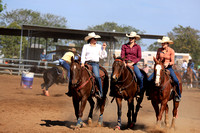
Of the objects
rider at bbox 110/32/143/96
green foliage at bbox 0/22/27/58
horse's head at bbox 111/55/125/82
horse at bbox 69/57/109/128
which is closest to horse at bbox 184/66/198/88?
rider at bbox 110/32/143/96

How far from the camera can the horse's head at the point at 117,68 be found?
7137 mm

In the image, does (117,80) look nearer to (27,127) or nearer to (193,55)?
(27,127)

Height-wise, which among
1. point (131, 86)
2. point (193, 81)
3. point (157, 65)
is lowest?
point (193, 81)

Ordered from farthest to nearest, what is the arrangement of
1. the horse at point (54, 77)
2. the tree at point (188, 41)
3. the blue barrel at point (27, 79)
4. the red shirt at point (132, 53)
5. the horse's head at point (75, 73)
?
the tree at point (188, 41) < the blue barrel at point (27, 79) < the horse at point (54, 77) < the red shirt at point (132, 53) < the horse's head at point (75, 73)

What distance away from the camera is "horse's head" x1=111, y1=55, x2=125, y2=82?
7.14 metres

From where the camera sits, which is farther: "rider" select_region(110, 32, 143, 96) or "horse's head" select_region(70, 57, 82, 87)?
"rider" select_region(110, 32, 143, 96)

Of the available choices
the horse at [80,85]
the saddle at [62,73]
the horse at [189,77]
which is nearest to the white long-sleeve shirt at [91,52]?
the horse at [80,85]

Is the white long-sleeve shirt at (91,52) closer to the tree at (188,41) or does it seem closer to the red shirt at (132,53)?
the red shirt at (132,53)

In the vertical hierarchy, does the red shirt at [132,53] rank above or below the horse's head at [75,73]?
above

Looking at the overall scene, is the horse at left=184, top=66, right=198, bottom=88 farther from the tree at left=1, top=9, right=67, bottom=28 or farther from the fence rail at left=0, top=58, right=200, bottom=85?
the tree at left=1, top=9, right=67, bottom=28

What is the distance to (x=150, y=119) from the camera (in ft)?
31.1

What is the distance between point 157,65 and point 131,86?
943 mm

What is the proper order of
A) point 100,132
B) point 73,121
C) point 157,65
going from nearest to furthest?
point 100,132 < point 157,65 < point 73,121

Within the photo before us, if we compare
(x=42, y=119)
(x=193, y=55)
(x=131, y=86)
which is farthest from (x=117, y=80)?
(x=193, y=55)
